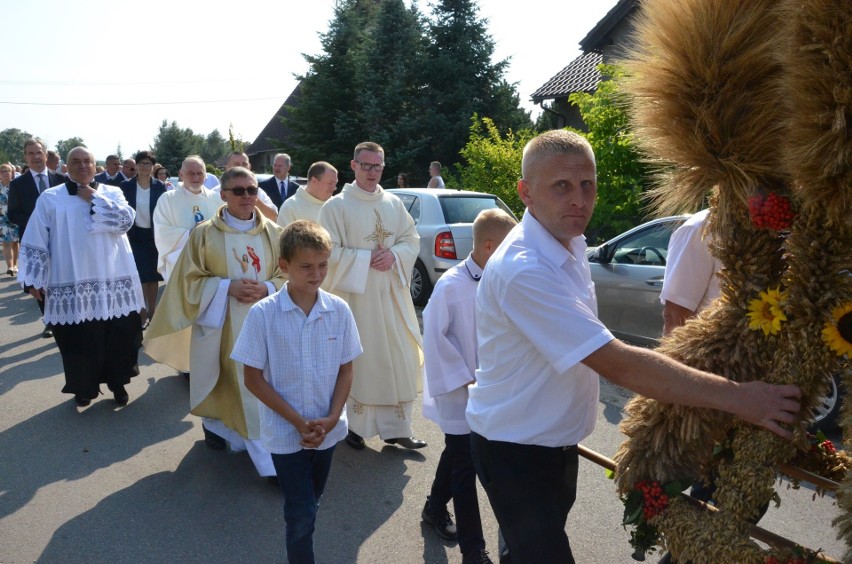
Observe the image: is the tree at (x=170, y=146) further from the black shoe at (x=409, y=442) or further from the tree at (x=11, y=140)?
the tree at (x=11, y=140)

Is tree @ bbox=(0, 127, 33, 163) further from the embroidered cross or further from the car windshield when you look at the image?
the embroidered cross

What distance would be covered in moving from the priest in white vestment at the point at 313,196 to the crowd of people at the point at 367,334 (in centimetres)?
2

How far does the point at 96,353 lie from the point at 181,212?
68.9 inches

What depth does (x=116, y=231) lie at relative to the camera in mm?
6336

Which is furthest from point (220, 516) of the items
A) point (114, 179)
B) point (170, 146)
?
point (170, 146)

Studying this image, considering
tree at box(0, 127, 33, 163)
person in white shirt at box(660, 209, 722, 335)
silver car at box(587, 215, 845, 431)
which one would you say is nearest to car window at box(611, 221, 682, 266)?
silver car at box(587, 215, 845, 431)

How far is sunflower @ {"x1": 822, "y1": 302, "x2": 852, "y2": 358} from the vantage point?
5.54 feet

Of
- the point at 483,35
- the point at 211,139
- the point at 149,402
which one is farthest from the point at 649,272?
the point at 211,139

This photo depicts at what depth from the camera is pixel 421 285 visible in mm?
10922

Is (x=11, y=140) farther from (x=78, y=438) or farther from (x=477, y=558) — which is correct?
(x=477, y=558)

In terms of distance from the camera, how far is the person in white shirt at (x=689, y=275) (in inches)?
Result: 125

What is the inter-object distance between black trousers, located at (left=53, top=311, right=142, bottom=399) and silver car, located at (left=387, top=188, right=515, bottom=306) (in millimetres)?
4968

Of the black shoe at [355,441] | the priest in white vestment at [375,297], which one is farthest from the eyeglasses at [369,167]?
the black shoe at [355,441]

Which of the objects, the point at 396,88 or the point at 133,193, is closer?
the point at 133,193
